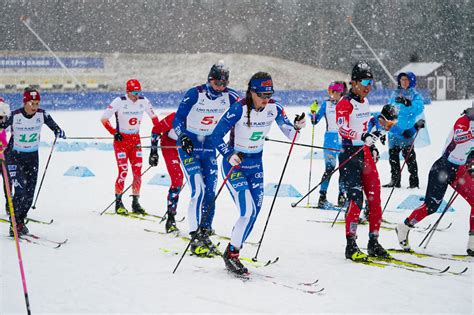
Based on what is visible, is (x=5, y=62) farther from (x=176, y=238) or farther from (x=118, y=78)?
(x=176, y=238)

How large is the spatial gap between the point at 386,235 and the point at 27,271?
471cm

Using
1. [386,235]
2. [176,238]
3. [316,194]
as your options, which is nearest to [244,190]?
[176,238]

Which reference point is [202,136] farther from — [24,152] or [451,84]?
[451,84]

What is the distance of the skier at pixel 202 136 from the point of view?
6.97 m

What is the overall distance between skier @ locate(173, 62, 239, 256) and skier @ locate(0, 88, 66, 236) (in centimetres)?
221

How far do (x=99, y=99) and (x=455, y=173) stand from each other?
29.8 meters

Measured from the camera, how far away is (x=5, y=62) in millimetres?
47219

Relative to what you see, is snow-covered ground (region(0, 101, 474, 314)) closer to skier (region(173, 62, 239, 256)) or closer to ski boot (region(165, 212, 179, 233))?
ski boot (region(165, 212, 179, 233))

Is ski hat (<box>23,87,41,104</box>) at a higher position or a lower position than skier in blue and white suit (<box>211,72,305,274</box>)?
higher

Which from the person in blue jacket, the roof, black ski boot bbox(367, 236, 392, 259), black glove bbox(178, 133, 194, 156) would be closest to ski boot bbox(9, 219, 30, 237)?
black glove bbox(178, 133, 194, 156)

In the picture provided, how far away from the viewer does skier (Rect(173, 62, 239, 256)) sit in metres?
6.97

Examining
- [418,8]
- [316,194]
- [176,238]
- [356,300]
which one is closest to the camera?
[356,300]

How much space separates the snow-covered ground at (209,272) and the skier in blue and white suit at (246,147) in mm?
481

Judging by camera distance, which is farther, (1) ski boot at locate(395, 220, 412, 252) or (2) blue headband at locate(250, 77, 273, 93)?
(1) ski boot at locate(395, 220, 412, 252)
